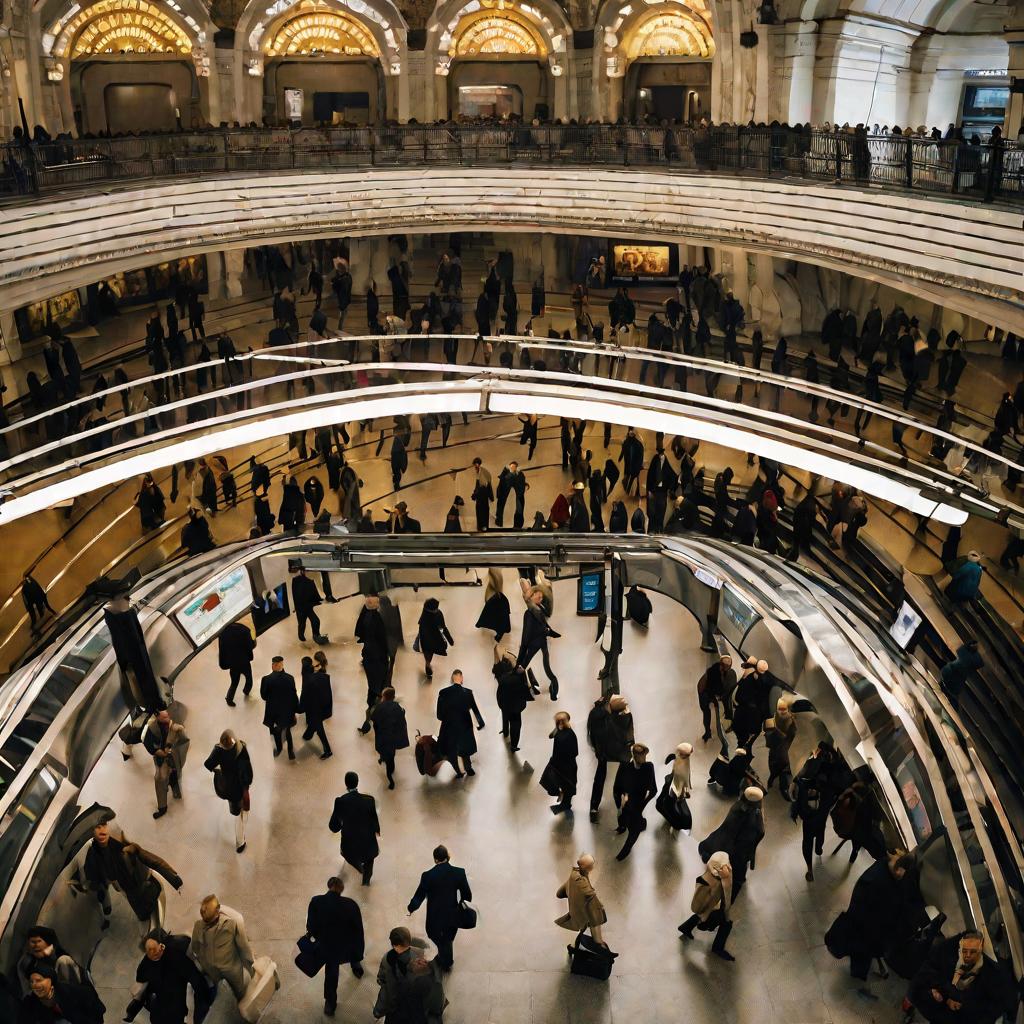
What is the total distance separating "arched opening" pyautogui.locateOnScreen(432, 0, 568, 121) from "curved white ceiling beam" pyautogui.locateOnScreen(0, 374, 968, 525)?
64.8 ft

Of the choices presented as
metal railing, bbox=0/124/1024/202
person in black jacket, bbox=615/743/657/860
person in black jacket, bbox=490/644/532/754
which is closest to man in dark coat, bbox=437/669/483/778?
person in black jacket, bbox=490/644/532/754

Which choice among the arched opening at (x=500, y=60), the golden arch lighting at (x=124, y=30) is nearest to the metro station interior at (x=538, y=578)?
the golden arch lighting at (x=124, y=30)

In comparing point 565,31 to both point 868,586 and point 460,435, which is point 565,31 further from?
point 868,586

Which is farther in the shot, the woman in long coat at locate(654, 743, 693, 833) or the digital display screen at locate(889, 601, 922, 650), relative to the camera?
the digital display screen at locate(889, 601, 922, 650)

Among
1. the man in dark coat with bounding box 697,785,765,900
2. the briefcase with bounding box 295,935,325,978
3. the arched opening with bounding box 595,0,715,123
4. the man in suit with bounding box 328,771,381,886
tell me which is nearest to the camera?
the briefcase with bounding box 295,935,325,978

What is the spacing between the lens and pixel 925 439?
15883mm

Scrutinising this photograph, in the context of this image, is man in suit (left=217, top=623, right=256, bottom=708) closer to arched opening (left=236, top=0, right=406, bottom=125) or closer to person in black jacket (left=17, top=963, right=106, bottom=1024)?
person in black jacket (left=17, top=963, right=106, bottom=1024)

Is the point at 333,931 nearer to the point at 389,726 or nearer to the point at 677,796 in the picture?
the point at 389,726

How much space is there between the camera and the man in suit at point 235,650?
37.4 ft

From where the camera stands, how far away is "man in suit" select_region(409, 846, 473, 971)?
8.09 metres

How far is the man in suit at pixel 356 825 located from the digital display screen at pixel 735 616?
13.6 ft

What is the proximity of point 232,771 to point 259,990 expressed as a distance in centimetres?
204

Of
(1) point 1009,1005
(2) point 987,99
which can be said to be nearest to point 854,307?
(2) point 987,99

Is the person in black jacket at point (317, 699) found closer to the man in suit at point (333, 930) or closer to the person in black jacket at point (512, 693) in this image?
the person in black jacket at point (512, 693)
